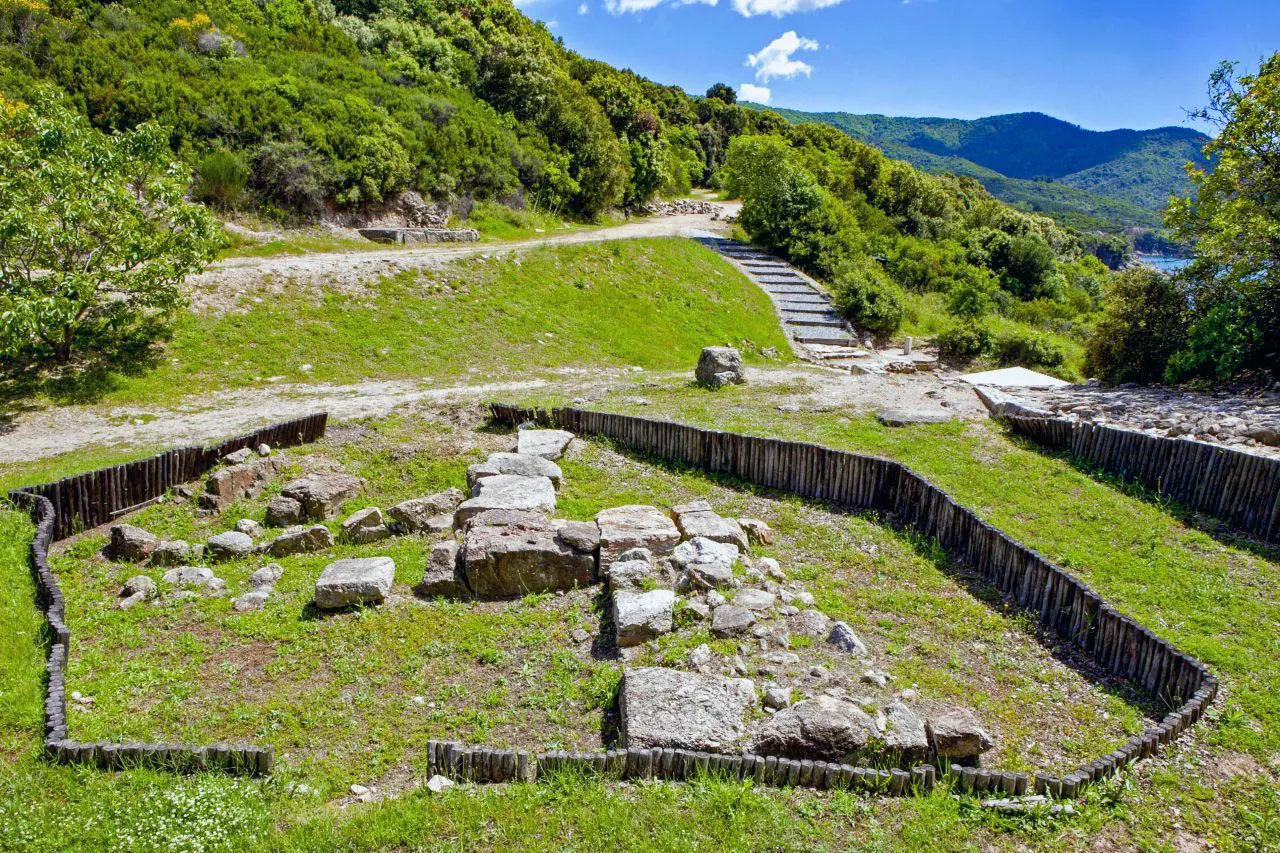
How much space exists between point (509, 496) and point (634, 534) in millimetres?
2416

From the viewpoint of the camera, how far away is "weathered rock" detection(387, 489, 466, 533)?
36.8 feet

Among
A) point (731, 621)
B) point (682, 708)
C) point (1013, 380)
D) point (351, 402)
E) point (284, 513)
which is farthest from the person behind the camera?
point (1013, 380)

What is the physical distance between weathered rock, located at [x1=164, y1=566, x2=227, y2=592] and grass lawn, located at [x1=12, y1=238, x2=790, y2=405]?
8124 mm

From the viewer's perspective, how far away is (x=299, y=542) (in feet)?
35.0

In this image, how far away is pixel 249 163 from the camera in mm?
25906

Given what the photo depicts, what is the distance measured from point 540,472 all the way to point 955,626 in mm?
7043

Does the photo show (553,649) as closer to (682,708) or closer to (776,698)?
(682,708)

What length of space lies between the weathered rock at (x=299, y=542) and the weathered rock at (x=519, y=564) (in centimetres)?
268

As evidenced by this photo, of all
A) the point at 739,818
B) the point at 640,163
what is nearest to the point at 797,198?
the point at 640,163

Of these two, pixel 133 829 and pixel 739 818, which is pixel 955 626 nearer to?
pixel 739 818

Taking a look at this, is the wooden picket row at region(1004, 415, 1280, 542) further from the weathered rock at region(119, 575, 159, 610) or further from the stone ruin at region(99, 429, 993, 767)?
the weathered rock at region(119, 575, 159, 610)

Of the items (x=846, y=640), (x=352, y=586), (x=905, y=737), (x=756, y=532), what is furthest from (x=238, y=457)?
(x=905, y=737)

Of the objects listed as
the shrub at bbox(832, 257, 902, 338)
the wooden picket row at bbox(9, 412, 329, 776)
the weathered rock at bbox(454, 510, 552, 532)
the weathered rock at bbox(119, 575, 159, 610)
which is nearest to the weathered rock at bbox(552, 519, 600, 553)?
the weathered rock at bbox(454, 510, 552, 532)

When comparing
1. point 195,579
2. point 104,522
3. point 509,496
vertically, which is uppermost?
point 509,496
